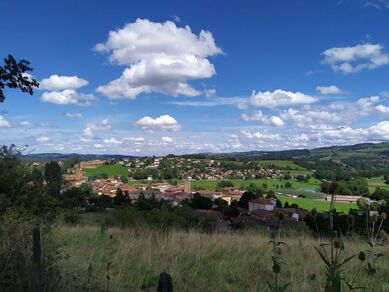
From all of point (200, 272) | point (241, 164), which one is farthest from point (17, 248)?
point (241, 164)

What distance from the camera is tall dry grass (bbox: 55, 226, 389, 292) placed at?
4.61m

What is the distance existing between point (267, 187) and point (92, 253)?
237 feet

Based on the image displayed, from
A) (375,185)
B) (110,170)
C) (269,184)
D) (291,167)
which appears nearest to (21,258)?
(375,185)

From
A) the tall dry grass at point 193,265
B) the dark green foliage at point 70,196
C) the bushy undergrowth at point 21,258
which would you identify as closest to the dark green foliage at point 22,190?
the tall dry grass at point 193,265

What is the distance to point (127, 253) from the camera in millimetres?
5965

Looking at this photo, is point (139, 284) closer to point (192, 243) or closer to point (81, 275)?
point (81, 275)

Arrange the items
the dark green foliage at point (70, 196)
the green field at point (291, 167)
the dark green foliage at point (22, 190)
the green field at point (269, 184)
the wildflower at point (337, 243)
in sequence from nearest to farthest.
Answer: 1. the wildflower at point (337, 243)
2. the dark green foliage at point (22, 190)
3. the dark green foliage at point (70, 196)
4. the green field at point (269, 184)
5. the green field at point (291, 167)

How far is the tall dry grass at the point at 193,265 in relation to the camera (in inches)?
181

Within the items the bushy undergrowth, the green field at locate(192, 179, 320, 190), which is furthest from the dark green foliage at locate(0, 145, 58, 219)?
the green field at locate(192, 179, 320, 190)

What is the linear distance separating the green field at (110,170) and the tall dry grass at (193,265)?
8228 centimetres

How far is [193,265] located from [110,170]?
92.9 m

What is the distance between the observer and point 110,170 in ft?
316

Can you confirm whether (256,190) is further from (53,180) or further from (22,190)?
(22,190)

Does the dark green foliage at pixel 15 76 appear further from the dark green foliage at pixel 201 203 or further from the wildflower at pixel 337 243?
the dark green foliage at pixel 201 203
